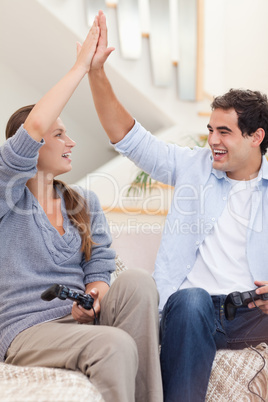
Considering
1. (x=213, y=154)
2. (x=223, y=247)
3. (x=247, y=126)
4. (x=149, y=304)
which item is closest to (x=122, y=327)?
(x=149, y=304)

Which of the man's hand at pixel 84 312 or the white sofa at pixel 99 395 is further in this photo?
the man's hand at pixel 84 312

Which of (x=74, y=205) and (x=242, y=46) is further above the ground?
(x=242, y=46)

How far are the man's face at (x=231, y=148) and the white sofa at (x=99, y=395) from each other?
0.46m

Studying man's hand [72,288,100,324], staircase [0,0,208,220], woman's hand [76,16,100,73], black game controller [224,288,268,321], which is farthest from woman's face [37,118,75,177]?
staircase [0,0,208,220]

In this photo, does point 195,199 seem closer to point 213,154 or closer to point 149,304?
point 213,154

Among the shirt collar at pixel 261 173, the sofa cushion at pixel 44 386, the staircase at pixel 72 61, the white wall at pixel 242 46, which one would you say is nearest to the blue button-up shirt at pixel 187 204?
the shirt collar at pixel 261 173

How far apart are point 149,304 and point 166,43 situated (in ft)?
7.60

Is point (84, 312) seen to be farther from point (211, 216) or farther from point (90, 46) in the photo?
point (90, 46)

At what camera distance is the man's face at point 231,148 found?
1.84 meters

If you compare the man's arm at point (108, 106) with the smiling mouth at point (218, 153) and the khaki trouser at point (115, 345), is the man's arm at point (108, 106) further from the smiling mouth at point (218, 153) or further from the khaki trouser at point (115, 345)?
the khaki trouser at point (115, 345)

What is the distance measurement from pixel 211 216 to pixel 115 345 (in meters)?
0.74

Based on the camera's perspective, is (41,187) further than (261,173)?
No

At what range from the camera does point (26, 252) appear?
4.84ft

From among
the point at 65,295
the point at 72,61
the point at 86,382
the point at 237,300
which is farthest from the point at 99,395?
the point at 72,61
